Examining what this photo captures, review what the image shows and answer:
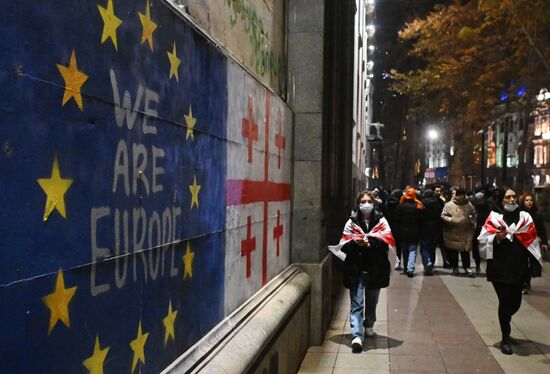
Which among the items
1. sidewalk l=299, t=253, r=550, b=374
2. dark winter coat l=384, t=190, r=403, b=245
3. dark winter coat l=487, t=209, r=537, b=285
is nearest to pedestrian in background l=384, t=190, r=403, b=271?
dark winter coat l=384, t=190, r=403, b=245

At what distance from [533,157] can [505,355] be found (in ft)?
219

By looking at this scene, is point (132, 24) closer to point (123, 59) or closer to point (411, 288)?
point (123, 59)

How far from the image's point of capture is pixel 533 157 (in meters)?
67.9

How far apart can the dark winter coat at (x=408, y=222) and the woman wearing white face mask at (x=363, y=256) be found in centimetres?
563

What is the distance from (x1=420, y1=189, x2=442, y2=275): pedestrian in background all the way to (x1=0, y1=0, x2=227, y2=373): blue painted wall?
9957 mm

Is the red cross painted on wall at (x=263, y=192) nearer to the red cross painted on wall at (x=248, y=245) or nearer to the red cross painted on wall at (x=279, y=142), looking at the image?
the red cross painted on wall at (x=248, y=245)

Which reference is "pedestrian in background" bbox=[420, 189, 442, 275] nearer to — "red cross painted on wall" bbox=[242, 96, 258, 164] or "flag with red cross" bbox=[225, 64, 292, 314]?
"flag with red cross" bbox=[225, 64, 292, 314]

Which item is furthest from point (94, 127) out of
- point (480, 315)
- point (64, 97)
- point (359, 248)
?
point (480, 315)

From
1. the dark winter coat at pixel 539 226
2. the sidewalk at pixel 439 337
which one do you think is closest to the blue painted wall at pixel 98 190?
the sidewalk at pixel 439 337

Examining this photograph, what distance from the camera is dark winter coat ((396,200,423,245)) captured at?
1278cm

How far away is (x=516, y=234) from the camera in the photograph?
6926mm

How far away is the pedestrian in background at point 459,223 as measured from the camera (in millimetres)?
12492

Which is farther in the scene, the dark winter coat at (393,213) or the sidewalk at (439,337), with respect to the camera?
the dark winter coat at (393,213)

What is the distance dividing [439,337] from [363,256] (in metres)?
1.57
